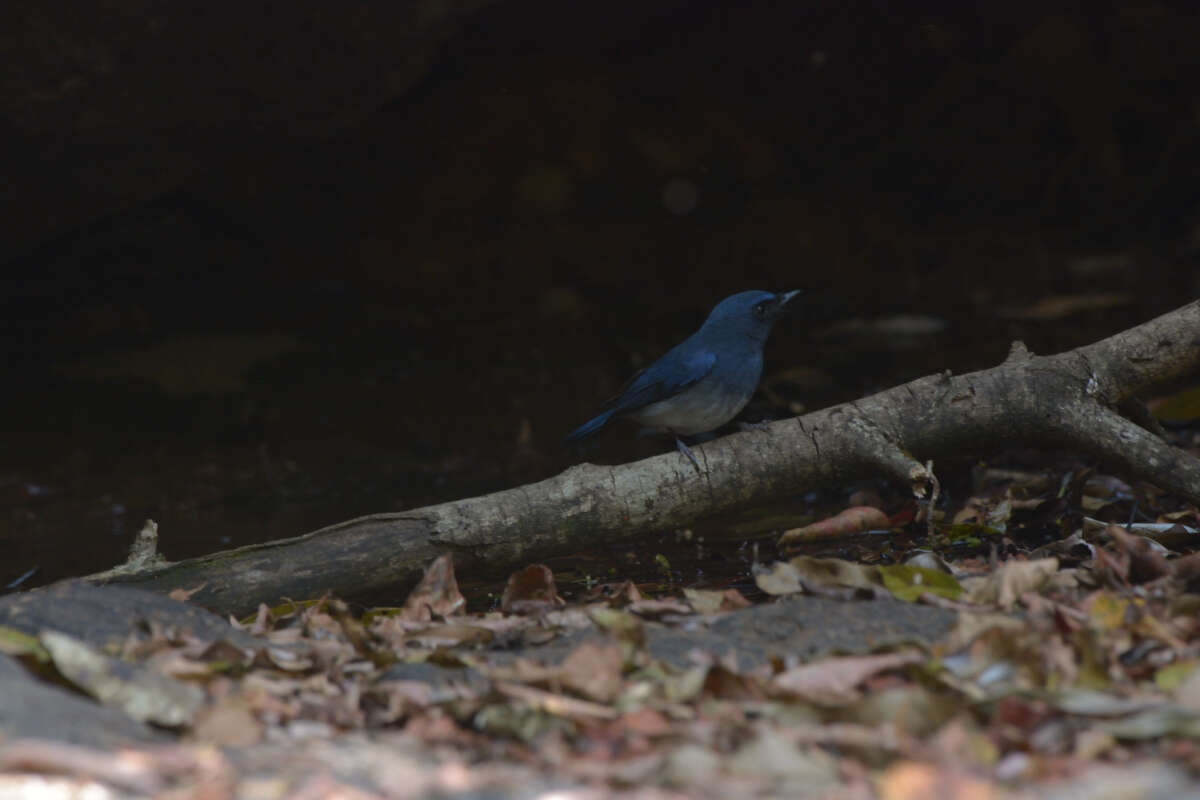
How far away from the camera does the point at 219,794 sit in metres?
1.93

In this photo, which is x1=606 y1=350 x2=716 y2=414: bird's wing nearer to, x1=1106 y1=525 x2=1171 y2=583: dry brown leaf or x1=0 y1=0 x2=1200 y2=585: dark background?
x1=0 y1=0 x2=1200 y2=585: dark background

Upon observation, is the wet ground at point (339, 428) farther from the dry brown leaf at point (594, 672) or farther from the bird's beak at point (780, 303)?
the dry brown leaf at point (594, 672)

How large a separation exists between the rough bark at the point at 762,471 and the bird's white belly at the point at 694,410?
285 mm

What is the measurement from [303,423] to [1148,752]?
5897 mm

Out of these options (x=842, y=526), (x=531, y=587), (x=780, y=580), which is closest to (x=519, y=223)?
(x=842, y=526)

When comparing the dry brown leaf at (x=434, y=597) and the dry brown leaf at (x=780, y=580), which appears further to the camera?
the dry brown leaf at (x=434, y=597)

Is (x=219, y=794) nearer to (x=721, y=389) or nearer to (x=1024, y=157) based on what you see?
(x=721, y=389)

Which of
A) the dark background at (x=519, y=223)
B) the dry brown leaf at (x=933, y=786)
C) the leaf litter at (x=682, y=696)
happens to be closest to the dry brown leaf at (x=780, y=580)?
the leaf litter at (x=682, y=696)

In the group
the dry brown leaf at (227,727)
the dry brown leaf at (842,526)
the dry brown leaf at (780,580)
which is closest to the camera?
the dry brown leaf at (227,727)

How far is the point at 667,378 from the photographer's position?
486 centimetres

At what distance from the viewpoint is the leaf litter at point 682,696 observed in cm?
204

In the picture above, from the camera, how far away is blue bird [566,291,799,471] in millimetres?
4781

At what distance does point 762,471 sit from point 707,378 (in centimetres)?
51

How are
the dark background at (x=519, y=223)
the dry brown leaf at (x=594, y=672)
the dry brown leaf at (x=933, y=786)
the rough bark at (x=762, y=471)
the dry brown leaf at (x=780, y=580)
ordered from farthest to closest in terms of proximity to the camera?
the dark background at (x=519, y=223)
the rough bark at (x=762, y=471)
the dry brown leaf at (x=780, y=580)
the dry brown leaf at (x=594, y=672)
the dry brown leaf at (x=933, y=786)
